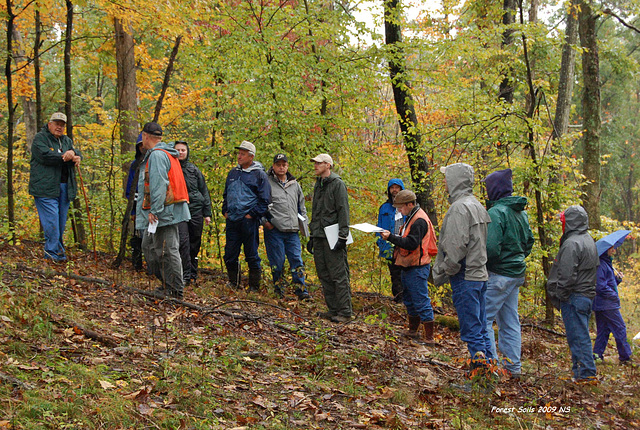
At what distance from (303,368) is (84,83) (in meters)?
20.5

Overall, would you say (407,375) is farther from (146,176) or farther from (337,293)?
(146,176)

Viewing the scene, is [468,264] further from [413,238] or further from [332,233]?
[332,233]

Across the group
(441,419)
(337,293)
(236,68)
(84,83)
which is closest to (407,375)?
(441,419)

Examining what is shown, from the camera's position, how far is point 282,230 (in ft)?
25.6

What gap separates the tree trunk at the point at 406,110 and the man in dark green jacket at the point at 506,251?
3904 millimetres

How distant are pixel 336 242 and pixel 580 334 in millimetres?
3170

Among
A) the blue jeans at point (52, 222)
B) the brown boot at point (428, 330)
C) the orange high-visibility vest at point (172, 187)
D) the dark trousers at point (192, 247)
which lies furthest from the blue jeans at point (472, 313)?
the blue jeans at point (52, 222)

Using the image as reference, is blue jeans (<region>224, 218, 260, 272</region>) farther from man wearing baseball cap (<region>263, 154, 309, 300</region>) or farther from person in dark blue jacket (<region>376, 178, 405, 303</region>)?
person in dark blue jacket (<region>376, 178, 405, 303</region>)

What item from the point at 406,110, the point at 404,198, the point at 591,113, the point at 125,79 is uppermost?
the point at 125,79

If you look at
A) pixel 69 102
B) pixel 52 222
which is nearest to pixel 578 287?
pixel 52 222

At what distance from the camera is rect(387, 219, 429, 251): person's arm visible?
21.0ft

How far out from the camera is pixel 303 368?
469 cm

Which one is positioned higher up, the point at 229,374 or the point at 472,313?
the point at 472,313

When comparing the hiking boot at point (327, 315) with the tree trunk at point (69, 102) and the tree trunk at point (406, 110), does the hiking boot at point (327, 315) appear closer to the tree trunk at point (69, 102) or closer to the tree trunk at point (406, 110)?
the tree trunk at point (406, 110)
